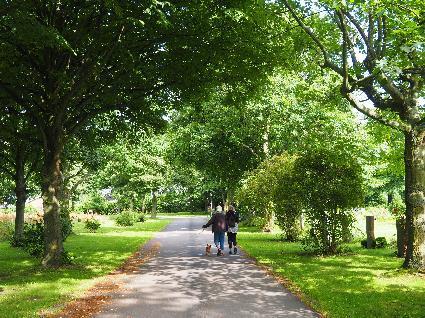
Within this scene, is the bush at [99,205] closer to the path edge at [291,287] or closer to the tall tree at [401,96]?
the path edge at [291,287]

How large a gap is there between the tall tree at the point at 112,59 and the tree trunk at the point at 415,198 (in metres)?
5.14

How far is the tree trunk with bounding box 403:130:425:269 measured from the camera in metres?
11.8

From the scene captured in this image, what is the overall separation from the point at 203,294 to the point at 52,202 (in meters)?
6.77

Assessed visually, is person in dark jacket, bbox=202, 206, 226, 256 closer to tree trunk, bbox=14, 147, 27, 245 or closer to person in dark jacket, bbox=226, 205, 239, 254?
person in dark jacket, bbox=226, 205, 239, 254

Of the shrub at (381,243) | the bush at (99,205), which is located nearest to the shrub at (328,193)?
the shrub at (381,243)

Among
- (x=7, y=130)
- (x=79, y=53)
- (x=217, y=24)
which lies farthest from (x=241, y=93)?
(x=7, y=130)

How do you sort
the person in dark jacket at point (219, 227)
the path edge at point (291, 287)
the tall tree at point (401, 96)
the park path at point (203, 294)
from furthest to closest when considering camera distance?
the person in dark jacket at point (219, 227)
the tall tree at point (401, 96)
the path edge at point (291, 287)
the park path at point (203, 294)

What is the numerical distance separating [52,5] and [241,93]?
726 cm

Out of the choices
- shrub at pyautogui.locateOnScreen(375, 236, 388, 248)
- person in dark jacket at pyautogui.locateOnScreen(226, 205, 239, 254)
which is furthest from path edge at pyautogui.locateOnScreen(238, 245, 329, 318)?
shrub at pyautogui.locateOnScreen(375, 236, 388, 248)

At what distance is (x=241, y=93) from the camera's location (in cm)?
1669

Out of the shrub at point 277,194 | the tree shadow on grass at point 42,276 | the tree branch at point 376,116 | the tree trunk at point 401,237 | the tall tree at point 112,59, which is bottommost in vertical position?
the tree shadow on grass at point 42,276

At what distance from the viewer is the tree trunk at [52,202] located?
13891 mm

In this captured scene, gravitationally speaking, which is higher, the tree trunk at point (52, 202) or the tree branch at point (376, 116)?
the tree branch at point (376, 116)

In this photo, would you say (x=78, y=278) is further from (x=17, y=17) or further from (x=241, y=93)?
(x=241, y=93)
